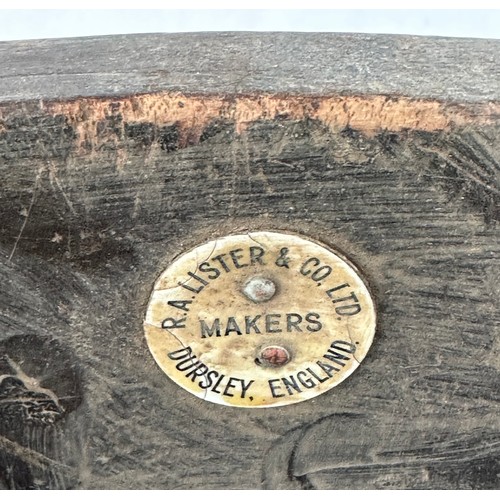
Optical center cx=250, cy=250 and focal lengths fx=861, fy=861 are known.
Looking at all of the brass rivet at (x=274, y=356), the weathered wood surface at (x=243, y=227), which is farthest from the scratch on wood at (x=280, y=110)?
the brass rivet at (x=274, y=356)

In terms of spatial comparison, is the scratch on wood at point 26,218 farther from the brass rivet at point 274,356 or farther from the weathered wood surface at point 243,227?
the brass rivet at point 274,356

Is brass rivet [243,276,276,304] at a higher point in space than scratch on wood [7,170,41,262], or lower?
lower

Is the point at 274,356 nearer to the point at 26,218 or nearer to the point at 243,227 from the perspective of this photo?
the point at 243,227

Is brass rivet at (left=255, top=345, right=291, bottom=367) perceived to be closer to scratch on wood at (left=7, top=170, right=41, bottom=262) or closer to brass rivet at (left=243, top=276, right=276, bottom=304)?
brass rivet at (left=243, top=276, right=276, bottom=304)

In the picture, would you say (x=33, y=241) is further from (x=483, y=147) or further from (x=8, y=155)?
(x=483, y=147)

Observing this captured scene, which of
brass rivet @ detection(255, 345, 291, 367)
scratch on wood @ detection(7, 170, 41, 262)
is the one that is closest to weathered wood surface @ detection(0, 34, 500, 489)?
scratch on wood @ detection(7, 170, 41, 262)
